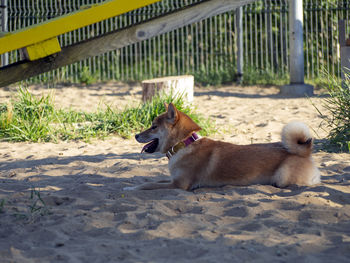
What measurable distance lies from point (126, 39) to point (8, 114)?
2959 mm

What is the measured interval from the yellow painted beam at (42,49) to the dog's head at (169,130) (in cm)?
121

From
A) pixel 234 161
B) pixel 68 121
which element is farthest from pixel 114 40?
pixel 68 121

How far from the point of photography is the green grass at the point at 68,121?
7.59m

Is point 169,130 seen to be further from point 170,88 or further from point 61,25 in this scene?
point 170,88

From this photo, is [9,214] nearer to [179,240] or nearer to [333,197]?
[179,240]

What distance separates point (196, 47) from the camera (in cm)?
1430

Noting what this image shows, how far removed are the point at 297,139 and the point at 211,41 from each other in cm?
949

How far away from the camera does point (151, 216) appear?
391cm

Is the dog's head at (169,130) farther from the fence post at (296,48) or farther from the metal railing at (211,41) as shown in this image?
the metal railing at (211,41)

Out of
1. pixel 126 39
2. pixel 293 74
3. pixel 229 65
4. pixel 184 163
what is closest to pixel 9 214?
pixel 184 163

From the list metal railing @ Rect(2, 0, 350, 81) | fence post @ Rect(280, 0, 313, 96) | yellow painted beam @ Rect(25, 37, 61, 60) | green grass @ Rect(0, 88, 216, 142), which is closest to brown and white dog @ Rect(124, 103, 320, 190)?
yellow painted beam @ Rect(25, 37, 61, 60)

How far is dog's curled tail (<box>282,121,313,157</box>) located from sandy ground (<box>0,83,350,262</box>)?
356mm

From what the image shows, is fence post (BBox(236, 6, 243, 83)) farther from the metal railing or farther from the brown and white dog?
the brown and white dog

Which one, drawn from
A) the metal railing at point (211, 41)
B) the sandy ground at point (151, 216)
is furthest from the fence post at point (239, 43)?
the sandy ground at point (151, 216)
